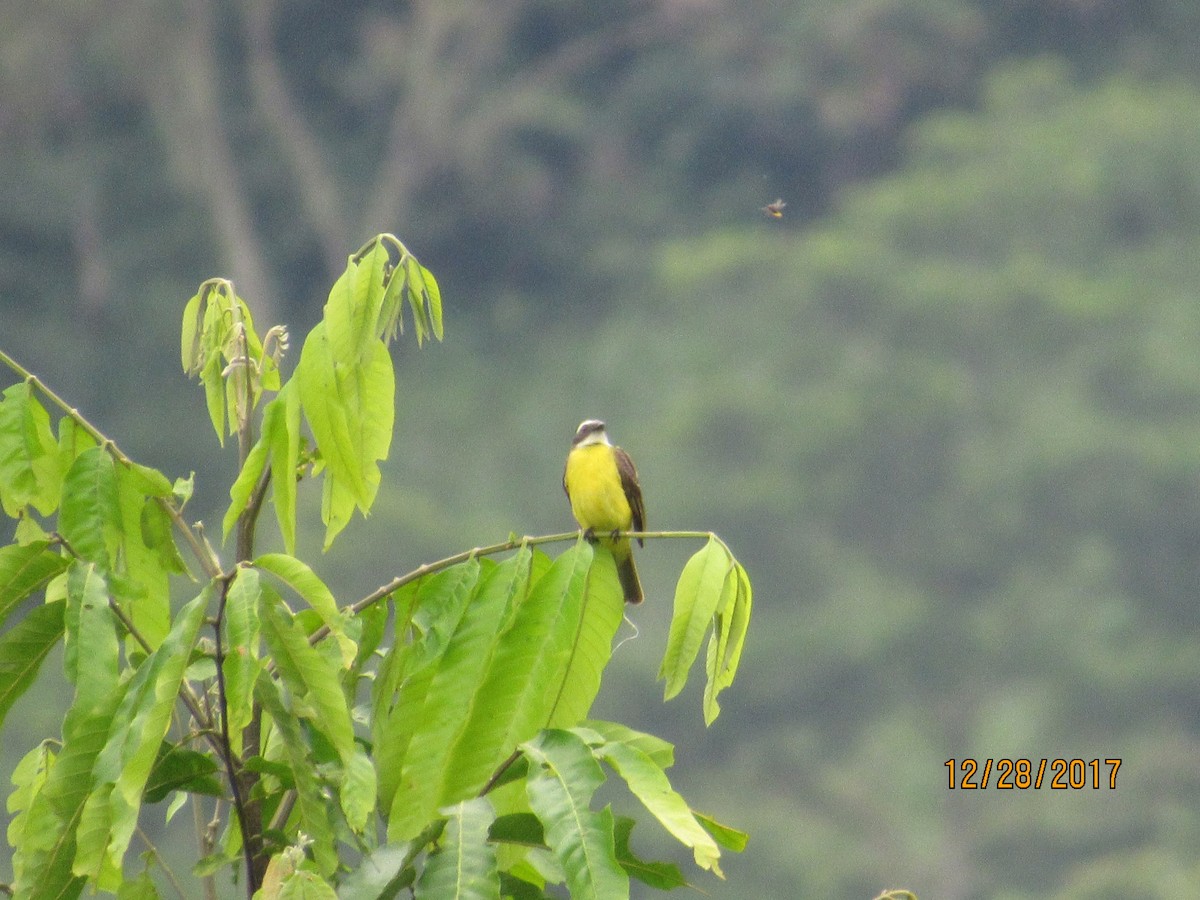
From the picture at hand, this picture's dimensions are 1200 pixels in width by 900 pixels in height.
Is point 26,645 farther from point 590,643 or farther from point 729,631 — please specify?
point 729,631

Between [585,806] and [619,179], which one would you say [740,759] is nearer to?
[619,179]

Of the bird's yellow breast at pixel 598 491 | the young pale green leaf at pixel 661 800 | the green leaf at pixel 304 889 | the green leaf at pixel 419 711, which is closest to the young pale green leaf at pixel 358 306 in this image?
the green leaf at pixel 419 711

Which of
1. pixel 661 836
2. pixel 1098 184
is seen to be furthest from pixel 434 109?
pixel 661 836

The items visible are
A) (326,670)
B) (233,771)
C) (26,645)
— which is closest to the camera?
(326,670)

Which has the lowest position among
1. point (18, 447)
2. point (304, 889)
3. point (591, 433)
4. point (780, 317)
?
point (304, 889)

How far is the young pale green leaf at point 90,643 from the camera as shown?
2.74 m

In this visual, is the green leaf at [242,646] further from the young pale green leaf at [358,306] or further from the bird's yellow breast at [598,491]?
the bird's yellow breast at [598,491]

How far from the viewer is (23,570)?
286cm

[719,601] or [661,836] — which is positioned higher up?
[661,836]

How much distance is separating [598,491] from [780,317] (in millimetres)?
26902

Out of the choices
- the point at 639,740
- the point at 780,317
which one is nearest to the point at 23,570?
the point at 639,740

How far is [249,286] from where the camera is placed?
2920cm

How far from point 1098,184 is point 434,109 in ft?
38.1

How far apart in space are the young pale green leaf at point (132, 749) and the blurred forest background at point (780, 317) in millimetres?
20493
